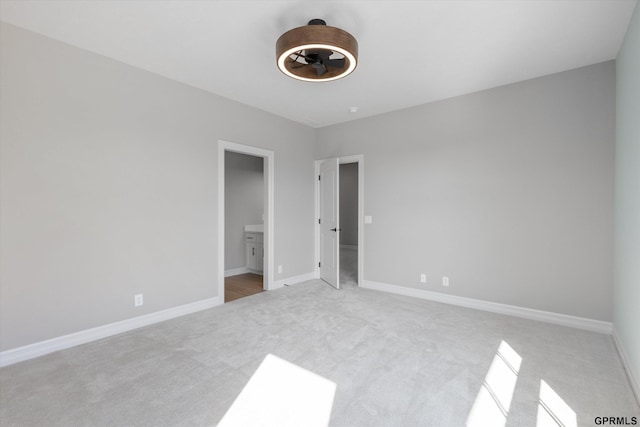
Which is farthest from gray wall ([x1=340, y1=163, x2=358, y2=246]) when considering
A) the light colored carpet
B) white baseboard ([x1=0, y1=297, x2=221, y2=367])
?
white baseboard ([x1=0, y1=297, x2=221, y2=367])

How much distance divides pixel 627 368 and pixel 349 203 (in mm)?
7160

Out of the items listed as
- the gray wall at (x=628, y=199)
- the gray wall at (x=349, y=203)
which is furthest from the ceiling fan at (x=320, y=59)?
the gray wall at (x=349, y=203)

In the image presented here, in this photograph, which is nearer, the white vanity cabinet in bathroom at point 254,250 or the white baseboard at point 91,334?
the white baseboard at point 91,334

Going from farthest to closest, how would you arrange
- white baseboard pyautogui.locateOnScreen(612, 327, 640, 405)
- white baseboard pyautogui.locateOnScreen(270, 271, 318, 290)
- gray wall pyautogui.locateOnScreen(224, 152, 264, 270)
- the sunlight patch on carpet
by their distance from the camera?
gray wall pyautogui.locateOnScreen(224, 152, 264, 270)
white baseboard pyautogui.locateOnScreen(270, 271, 318, 290)
white baseboard pyautogui.locateOnScreen(612, 327, 640, 405)
the sunlight patch on carpet

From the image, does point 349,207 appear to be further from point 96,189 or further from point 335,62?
point 96,189

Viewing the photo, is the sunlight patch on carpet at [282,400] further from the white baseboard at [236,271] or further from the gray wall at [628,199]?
the white baseboard at [236,271]

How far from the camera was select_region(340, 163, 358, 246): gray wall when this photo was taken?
9008mm

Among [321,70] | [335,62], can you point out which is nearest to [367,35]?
[335,62]

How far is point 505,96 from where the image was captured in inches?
139

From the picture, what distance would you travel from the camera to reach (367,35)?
100 inches

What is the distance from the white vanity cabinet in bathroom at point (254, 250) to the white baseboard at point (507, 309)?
2.25 m

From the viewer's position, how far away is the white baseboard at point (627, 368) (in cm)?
196

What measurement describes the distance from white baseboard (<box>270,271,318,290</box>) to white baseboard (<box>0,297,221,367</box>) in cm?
121

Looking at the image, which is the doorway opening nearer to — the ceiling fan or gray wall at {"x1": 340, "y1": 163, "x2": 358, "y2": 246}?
gray wall at {"x1": 340, "y1": 163, "x2": 358, "y2": 246}
